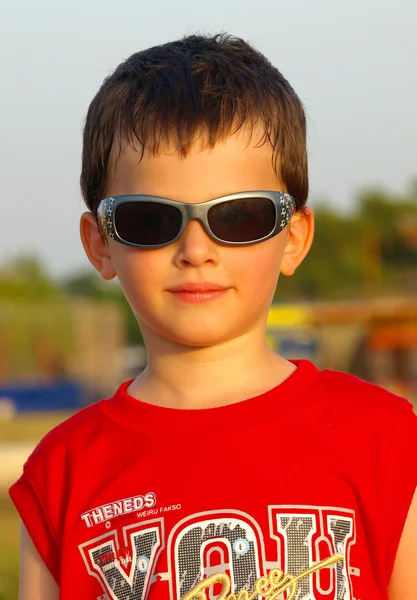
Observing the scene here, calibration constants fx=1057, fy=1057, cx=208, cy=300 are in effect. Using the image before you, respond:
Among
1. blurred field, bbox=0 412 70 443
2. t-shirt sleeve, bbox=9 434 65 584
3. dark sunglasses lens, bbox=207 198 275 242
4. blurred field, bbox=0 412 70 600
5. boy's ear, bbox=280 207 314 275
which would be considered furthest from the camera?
blurred field, bbox=0 412 70 443

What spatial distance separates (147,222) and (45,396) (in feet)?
88.1

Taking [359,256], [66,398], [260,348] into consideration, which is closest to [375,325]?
[66,398]

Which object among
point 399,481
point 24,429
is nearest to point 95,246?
point 399,481

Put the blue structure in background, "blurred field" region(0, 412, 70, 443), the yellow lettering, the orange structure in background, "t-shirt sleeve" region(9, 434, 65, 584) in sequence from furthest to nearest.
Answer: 1. the orange structure in background
2. the blue structure in background
3. "blurred field" region(0, 412, 70, 443)
4. "t-shirt sleeve" region(9, 434, 65, 584)
5. the yellow lettering

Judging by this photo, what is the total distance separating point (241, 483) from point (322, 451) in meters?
0.17


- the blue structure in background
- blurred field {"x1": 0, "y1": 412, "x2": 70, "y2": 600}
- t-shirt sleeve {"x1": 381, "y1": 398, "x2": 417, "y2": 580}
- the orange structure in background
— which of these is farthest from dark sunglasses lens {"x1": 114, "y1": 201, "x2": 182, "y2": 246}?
the orange structure in background

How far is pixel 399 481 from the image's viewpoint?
201cm

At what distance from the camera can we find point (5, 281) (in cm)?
8694

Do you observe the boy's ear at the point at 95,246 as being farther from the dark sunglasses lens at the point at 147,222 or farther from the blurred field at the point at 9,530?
the blurred field at the point at 9,530

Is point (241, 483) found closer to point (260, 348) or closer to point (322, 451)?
point (322, 451)

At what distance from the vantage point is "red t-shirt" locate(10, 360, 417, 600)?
77.7 inches

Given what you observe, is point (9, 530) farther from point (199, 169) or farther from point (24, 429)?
point (24, 429)

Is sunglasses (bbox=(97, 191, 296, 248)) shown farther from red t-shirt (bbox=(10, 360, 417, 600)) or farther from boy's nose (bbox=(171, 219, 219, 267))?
red t-shirt (bbox=(10, 360, 417, 600))

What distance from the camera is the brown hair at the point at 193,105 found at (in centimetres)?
212
